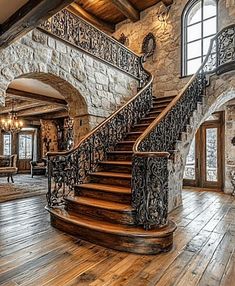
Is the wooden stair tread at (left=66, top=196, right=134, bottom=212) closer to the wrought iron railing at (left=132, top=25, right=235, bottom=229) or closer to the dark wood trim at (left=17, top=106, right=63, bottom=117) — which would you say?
the wrought iron railing at (left=132, top=25, right=235, bottom=229)

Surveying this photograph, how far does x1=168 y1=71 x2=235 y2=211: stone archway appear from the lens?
4.28 meters

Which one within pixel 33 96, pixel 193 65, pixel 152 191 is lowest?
pixel 152 191

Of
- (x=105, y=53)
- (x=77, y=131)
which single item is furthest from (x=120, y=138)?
(x=105, y=53)

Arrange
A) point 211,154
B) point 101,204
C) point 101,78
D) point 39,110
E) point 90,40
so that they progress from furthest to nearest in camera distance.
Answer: point 39,110 < point 211,154 < point 101,78 < point 90,40 < point 101,204

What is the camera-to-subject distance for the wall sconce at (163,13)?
7.53 metres

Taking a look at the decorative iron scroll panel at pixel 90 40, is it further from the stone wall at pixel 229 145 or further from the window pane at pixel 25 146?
the window pane at pixel 25 146

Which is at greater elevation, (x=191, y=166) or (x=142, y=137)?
(x=142, y=137)

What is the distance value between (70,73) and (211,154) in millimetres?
4964

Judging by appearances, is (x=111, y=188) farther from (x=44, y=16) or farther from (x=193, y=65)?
(x=193, y=65)

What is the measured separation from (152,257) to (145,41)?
729 cm

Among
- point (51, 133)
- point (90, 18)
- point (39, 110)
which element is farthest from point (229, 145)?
point (51, 133)

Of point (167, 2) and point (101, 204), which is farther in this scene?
point (167, 2)

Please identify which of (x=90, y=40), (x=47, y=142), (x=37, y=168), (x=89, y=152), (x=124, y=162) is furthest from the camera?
(x=47, y=142)

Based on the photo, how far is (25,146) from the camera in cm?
1198
